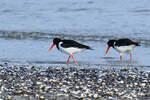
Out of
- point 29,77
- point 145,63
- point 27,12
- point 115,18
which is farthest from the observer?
point 27,12

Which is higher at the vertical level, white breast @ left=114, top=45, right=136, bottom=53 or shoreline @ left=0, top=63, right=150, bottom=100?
white breast @ left=114, top=45, right=136, bottom=53

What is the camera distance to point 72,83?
779 cm

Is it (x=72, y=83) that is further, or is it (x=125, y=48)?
(x=125, y=48)

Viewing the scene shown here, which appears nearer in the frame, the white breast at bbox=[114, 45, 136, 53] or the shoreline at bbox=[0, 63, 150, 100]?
the shoreline at bbox=[0, 63, 150, 100]

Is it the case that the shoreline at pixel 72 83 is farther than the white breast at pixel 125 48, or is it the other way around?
the white breast at pixel 125 48

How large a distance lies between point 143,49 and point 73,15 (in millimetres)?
7189

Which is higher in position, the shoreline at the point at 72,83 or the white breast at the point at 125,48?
the white breast at the point at 125,48

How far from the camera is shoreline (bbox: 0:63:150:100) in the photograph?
691cm

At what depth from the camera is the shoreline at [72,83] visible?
6.91m

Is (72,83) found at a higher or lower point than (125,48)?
lower

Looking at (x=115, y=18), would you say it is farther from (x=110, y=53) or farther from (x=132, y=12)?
(x=110, y=53)

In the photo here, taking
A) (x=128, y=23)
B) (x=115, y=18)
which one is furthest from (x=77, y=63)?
(x=115, y=18)

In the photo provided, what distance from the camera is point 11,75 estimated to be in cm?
841

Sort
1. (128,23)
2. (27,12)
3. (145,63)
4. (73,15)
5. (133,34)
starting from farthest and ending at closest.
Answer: (27,12) < (73,15) < (128,23) < (133,34) < (145,63)
